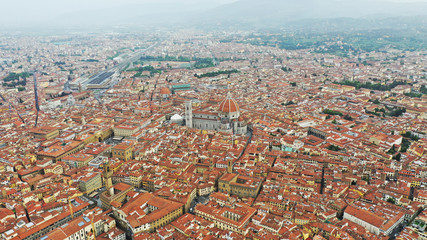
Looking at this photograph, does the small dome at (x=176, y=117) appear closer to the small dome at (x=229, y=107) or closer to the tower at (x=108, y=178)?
the small dome at (x=229, y=107)

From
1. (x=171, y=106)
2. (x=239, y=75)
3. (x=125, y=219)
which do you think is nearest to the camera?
(x=125, y=219)

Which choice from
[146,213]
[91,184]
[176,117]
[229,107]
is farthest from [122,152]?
[229,107]

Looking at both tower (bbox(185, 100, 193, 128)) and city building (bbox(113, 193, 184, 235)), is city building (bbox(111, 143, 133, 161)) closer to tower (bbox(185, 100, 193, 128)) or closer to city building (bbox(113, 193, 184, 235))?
city building (bbox(113, 193, 184, 235))

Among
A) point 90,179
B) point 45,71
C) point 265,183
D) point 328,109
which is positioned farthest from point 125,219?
point 45,71

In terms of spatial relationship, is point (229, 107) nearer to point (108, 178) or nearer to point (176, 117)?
point (176, 117)

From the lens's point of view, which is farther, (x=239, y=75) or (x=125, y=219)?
(x=239, y=75)

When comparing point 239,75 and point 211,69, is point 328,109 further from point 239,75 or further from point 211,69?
point 211,69

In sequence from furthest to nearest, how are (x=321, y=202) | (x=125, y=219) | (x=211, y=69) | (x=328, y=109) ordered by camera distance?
(x=211, y=69) → (x=328, y=109) → (x=321, y=202) → (x=125, y=219)
